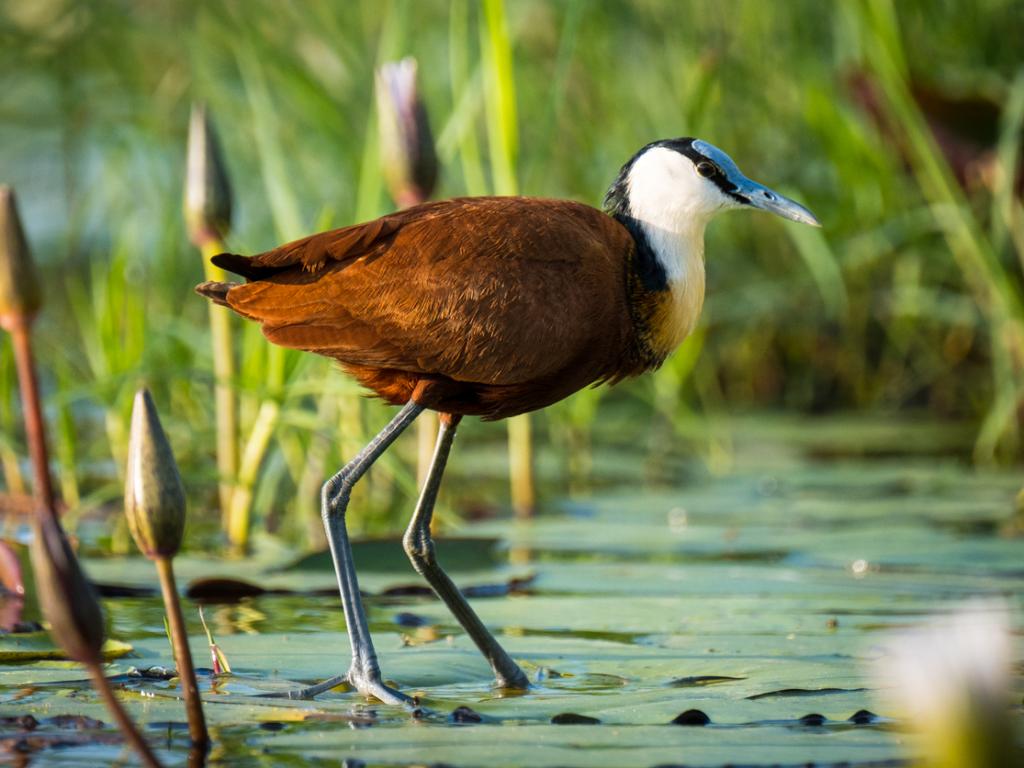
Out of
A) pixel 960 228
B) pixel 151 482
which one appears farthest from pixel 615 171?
pixel 151 482

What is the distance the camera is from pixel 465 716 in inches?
108

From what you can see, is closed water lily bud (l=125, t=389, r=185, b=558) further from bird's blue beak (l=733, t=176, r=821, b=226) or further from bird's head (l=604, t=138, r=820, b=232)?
bird's blue beak (l=733, t=176, r=821, b=226)

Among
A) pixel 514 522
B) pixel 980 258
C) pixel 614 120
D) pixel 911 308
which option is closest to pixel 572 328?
pixel 514 522

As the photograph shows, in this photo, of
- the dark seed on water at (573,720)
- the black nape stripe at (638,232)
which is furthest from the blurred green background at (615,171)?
the dark seed on water at (573,720)

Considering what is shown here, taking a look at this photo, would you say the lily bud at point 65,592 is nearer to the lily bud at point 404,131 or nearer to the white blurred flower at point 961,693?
the white blurred flower at point 961,693

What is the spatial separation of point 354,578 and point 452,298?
1.86 feet

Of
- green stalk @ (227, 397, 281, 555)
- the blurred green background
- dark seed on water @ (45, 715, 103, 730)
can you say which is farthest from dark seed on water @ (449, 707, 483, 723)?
the blurred green background

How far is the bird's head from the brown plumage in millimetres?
238

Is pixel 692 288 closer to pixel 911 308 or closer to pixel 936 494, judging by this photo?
pixel 936 494

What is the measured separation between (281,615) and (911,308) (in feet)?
10.5

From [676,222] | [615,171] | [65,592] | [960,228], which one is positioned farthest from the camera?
[615,171]

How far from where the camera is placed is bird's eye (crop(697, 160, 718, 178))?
344cm

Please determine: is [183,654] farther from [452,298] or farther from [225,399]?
[225,399]

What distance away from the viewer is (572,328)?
3.15m
